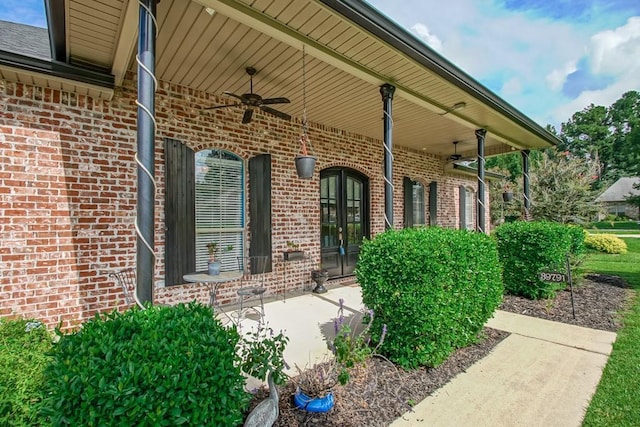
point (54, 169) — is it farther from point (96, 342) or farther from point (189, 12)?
point (96, 342)

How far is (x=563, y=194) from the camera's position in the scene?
396 inches

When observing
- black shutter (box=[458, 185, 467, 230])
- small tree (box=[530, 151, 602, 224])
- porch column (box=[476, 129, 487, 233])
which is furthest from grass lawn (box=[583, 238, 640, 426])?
small tree (box=[530, 151, 602, 224])

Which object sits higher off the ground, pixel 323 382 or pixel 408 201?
pixel 408 201

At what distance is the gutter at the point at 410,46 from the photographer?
2646mm

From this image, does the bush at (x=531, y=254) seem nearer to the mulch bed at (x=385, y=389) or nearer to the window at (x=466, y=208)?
the mulch bed at (x=385, y=389)

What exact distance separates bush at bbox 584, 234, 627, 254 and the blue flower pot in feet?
40.2

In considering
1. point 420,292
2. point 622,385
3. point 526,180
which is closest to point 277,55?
point 420,292

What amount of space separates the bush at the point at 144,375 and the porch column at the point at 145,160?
1.55 ft

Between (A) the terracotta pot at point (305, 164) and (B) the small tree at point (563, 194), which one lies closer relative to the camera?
(A) the terracotta pot at point (305, 164)

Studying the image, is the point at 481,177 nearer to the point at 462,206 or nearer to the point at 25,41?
the point at 462,206

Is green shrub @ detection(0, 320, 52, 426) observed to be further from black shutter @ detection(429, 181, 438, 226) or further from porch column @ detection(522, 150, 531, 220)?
porch column @ detection(522, 150, 531, 220)

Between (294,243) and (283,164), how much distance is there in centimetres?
139

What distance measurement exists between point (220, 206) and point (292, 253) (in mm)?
1417

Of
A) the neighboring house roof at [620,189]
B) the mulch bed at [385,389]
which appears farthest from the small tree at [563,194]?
the neighboring house roof at [620,189]
